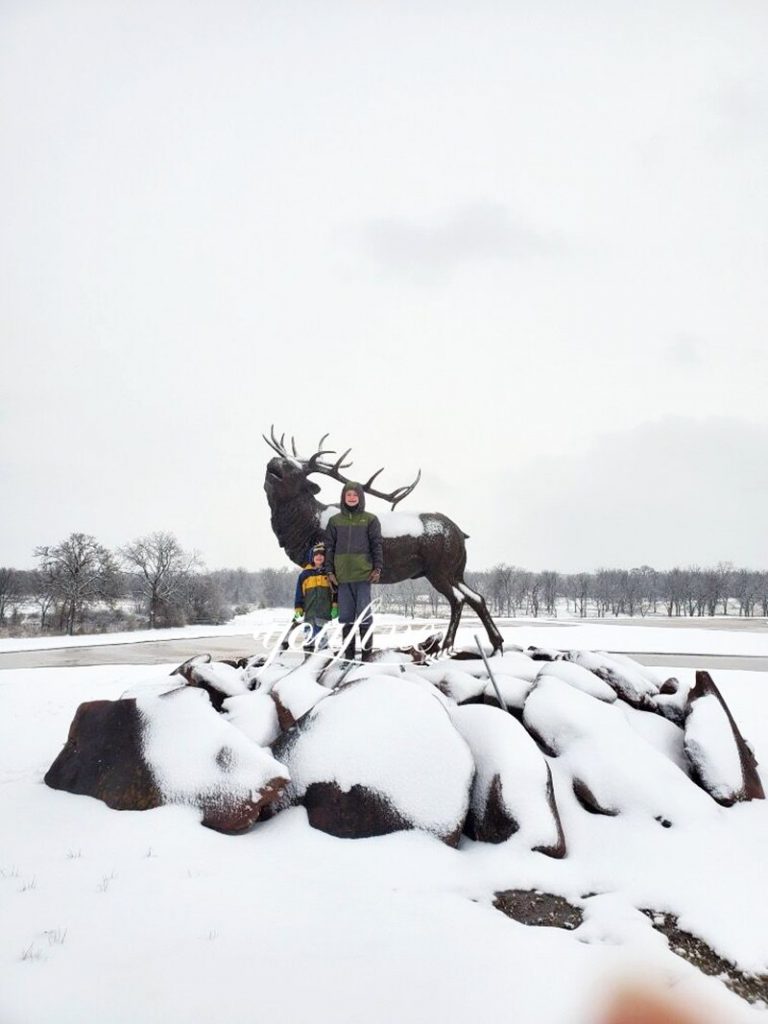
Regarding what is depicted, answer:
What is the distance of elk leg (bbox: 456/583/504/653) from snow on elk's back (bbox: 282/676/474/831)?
378 cm

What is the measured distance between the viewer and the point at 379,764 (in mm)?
Answer: 3293

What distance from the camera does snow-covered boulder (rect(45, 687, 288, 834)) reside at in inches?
124

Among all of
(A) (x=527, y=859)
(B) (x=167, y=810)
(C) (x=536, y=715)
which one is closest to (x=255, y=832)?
(B) (x=167, y=810)

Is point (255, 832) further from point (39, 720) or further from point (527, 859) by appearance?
point (39, 720)

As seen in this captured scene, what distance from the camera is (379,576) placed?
267 inches

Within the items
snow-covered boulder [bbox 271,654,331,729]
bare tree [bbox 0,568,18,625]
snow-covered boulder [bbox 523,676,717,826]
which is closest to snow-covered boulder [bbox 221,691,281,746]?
snow-covered boulder [bbox 271,654,331,729]

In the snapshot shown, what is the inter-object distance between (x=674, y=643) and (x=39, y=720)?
17294 millimetres

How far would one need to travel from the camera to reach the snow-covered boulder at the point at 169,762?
10.4ft

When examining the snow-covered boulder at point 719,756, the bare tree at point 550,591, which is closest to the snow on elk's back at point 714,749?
the snow-covered boulder at point 719,756

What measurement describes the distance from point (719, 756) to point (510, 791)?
1711mm

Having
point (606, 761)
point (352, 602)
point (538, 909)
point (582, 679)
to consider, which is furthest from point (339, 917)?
point (352, 602)

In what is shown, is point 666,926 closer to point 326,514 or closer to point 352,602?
point 352,602

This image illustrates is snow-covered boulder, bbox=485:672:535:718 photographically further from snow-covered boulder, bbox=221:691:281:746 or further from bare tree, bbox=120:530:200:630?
bare tree, bbox=120:530:200:630

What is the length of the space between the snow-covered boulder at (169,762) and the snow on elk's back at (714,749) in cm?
275
